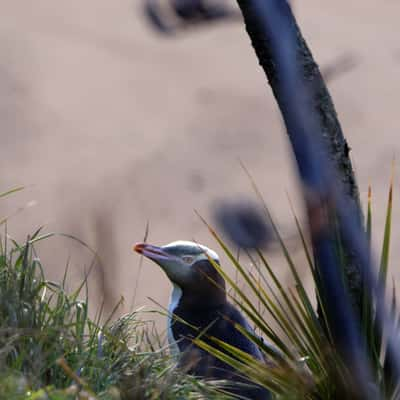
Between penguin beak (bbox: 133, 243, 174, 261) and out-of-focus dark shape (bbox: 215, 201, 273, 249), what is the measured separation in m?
0.85

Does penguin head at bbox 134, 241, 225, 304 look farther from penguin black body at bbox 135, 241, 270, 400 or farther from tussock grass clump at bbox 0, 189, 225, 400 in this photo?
tussock grass clump at bbox 0, 189, 225, 400

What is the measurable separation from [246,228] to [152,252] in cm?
111

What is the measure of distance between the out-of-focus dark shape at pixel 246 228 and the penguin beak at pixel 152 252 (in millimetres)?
847

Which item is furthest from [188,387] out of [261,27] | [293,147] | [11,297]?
[261,27]

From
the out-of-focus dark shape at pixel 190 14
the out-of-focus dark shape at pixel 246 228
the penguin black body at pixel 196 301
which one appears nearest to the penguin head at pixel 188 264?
the penguin black body at pixel 196 301

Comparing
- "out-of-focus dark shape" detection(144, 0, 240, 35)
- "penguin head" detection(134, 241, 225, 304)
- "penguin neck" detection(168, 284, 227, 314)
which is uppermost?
"out-of-focus dark shape" detection(144, 0, 240, 35)

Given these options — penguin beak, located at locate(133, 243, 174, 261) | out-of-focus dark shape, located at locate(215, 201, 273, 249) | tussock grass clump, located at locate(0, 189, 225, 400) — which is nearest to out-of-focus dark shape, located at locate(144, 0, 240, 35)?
out-of-focus dark shape, located at locate(215, 201, 273, 249)

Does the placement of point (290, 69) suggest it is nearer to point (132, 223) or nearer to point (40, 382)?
point (40, 382)

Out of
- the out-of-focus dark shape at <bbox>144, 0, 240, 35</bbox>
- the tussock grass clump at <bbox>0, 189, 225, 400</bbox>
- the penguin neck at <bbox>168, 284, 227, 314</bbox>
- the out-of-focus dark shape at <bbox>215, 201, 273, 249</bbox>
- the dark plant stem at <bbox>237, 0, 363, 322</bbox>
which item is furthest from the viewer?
the penguin neck at <bbox>168, 284, 227, 314</bbox>

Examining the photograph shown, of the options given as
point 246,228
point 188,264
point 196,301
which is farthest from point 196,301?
point 246,228

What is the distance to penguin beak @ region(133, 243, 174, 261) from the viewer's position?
4520mm

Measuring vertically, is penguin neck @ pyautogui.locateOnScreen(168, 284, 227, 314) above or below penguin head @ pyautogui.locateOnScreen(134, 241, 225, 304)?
below

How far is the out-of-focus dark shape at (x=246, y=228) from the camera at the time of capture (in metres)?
3.42

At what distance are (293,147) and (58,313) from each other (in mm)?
908
